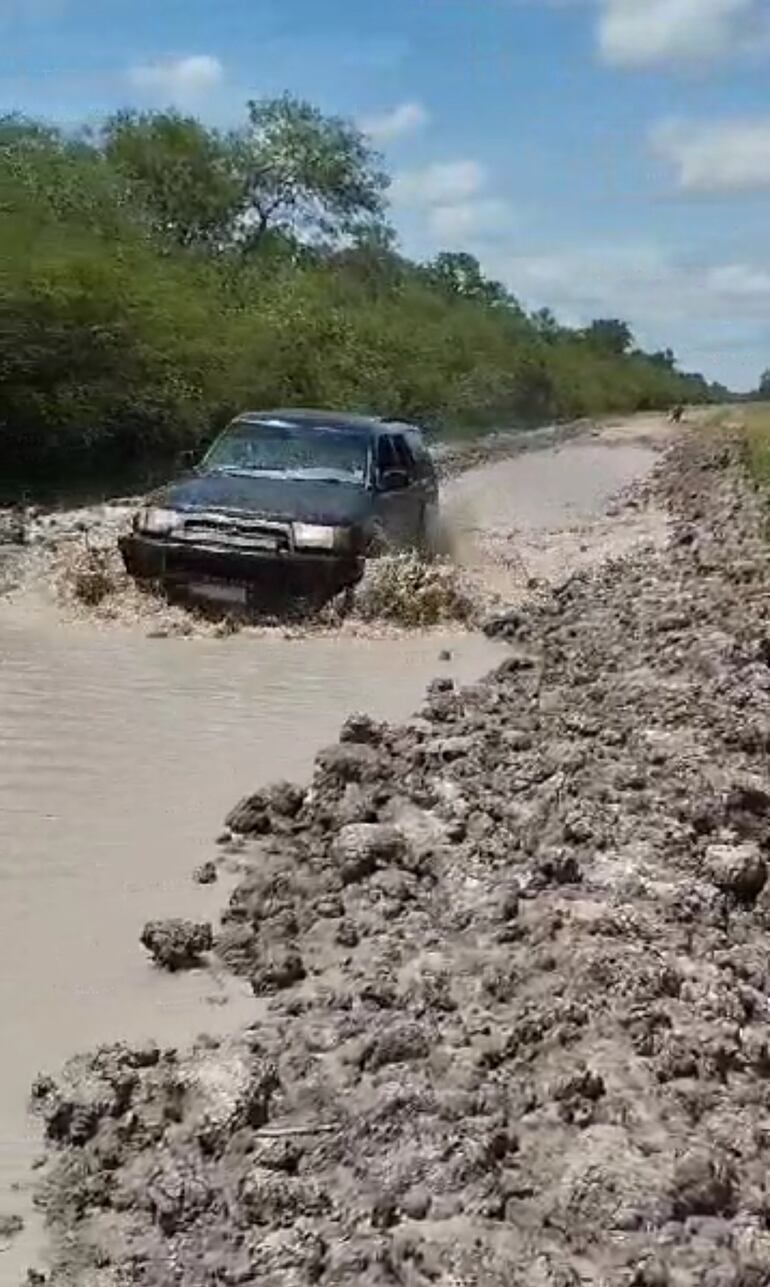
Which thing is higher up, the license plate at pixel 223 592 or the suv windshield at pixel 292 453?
the suv windshield at pixel 292 453

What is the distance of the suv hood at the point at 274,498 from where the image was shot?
46.6 ft

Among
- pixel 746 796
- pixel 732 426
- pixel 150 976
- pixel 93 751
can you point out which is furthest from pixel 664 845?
pixel 732 426

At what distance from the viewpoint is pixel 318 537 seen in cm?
1416

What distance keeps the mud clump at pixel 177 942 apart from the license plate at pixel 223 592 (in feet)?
25.1

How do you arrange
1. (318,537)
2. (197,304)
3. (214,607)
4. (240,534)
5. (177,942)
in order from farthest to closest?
1. (197,304)
2. (214,607)
3. (318,537)
4. (240,534)
5. (177,942)

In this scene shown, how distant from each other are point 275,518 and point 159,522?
916 mm

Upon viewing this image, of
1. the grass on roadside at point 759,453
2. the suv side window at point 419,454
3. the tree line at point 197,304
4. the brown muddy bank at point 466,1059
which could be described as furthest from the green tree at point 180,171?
the brown muddy bank at point 466,1059

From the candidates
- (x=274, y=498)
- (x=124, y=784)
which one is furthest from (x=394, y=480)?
(x=124, y=784)

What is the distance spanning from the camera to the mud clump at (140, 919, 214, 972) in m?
6.50

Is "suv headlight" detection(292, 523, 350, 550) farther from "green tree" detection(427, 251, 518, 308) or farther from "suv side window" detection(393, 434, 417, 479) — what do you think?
"green tree" detection(427, 251, 518, 308)

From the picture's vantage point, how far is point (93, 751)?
10.3m

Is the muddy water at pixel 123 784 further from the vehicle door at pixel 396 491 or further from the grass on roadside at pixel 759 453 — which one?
the grass on roadside at pixel 759 453

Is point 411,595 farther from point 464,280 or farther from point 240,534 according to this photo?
point 464,280

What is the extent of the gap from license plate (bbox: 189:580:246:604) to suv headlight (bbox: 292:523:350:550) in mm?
566
